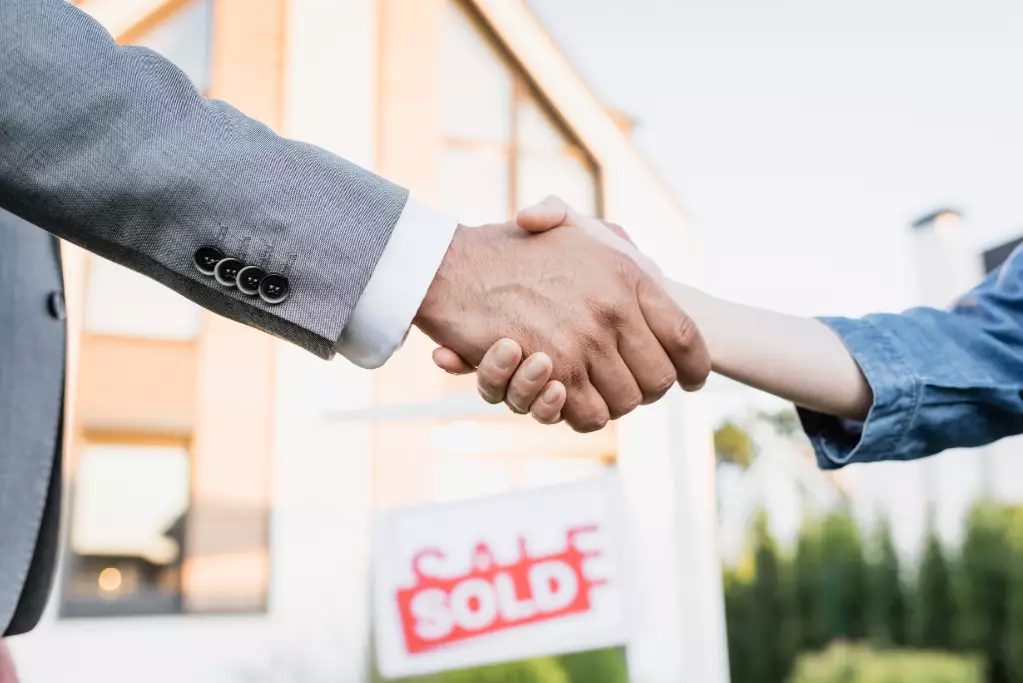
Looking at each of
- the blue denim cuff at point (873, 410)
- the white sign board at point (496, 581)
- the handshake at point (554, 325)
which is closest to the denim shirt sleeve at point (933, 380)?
the blue denim cuff at point (873, 410)

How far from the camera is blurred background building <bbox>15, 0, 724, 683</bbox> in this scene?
360cm

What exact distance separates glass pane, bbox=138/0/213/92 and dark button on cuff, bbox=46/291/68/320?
312 centimetres

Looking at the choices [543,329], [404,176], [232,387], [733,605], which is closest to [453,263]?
[543,329]

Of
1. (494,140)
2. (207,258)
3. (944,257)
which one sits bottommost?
(207,258)

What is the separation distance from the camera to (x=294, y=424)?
151 inches

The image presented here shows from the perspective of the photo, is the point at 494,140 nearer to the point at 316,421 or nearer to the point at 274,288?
the point at 316,421

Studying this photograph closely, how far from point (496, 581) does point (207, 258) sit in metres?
2.37

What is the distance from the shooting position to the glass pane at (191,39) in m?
3.91

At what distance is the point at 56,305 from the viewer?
1065 mm

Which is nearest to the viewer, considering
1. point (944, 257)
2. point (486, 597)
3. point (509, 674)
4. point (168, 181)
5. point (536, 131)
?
point (168, 181)

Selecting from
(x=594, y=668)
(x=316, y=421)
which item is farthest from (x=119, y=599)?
(x=594, y=668)

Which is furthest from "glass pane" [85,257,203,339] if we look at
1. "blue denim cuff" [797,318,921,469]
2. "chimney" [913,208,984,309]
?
"chimney" [913,208,984,309]

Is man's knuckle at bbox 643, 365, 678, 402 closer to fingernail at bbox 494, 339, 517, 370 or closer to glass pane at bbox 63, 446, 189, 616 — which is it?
fingernail at bbox 494, 339, 517, 370

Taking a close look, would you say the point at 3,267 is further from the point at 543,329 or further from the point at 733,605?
the point at 733,605
